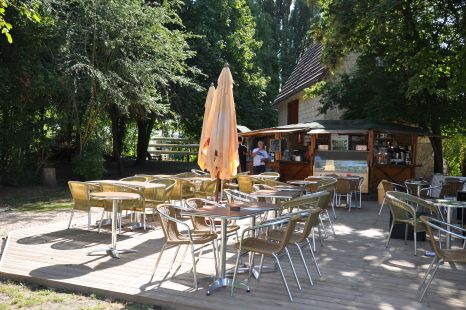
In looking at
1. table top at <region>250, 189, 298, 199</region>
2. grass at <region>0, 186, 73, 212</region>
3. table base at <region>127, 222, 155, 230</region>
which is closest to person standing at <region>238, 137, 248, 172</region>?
grass at <region>0, 186, 73, 212</region>

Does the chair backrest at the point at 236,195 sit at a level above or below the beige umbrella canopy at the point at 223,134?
below

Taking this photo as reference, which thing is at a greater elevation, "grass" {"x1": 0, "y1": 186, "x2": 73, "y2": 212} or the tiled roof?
the tiled roof

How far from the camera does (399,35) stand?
44.8ft

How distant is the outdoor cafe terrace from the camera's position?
4664 mm

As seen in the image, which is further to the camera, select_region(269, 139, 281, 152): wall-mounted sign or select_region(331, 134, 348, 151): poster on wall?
select_region(269, 139, 281, 152): wall-mounted sign

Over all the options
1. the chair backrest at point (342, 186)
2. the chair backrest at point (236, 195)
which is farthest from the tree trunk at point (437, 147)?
the chair backrest at point (236, 195)

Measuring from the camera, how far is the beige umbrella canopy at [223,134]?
6.38m

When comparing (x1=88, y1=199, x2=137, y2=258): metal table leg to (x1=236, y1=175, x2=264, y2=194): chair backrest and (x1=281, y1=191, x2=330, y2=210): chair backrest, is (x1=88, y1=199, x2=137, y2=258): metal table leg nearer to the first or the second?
(x1=281, y1=191, x2=330, y2=210): chair backrest

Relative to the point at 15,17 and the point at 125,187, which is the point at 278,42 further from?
the point at 125,187

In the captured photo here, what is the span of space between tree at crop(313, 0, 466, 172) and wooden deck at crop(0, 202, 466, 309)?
6.37 metres

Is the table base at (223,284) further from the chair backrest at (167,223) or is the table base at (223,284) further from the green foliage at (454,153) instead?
the green foliage at (454,153)

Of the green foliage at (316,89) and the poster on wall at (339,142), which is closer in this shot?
the poster on wall at (339,142)

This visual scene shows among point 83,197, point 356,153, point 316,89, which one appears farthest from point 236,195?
point 316,89

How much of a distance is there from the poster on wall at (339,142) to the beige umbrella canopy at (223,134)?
391 inches
